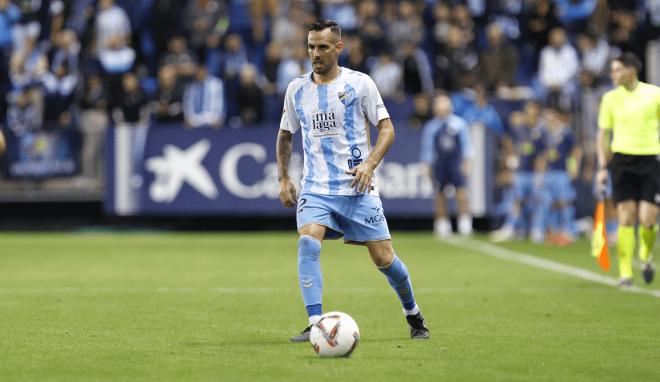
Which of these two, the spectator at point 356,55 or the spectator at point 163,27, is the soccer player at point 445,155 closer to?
the spectator at point 356,55

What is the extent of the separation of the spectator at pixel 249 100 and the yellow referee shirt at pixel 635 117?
33.8ft

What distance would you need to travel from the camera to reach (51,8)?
25828mm

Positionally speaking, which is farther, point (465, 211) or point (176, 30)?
point (176, 30)

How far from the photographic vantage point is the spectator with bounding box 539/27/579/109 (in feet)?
73.8

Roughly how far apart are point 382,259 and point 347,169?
616 mm

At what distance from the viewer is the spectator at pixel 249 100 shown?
22359mm

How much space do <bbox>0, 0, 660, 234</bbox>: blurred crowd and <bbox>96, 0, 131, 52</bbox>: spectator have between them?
3 centimetres

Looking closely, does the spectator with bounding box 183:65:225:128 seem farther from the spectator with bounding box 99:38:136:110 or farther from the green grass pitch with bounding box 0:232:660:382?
the green grass pitch with bounding box 0:232:660:382

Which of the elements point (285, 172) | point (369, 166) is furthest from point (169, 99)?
point (369, 166)

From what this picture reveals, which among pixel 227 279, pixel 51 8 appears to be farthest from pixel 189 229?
pixel 227 279

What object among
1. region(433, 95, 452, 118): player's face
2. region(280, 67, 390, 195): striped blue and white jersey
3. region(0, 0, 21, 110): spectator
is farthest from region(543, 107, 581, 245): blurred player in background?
region(280, 67, 390, 195): striped blue and white jersey

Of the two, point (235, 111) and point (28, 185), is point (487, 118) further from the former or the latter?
point (28, 185)

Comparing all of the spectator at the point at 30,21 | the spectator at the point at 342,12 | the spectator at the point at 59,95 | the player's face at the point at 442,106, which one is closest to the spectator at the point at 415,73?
the player's face at the point at 442,106

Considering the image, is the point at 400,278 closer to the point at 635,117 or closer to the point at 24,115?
the point at 635,117
